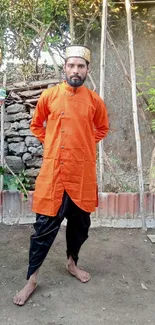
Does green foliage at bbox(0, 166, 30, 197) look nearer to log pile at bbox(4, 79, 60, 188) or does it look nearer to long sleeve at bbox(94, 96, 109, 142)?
log pile at bbox(4, 79, 60, 188)

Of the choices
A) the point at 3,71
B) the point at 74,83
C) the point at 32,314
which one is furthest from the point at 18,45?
the point at 32,314

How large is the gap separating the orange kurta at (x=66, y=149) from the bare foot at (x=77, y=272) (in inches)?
19.9

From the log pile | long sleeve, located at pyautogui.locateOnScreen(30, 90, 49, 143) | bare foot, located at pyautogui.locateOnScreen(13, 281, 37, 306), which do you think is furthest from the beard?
the log pile

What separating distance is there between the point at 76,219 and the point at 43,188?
0.34 m

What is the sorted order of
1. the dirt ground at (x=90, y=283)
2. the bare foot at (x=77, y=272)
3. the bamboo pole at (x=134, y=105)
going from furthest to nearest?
the bamboo pole at (x=134, y=105) → the bare foot at (x=77, y=272) → the dirt ground at (x=90, y=283)

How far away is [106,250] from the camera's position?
3016mm

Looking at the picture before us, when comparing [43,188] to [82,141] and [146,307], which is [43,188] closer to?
[82,141]

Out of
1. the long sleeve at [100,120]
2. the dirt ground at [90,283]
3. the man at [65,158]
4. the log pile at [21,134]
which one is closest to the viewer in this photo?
the dirt ground at [90,283]

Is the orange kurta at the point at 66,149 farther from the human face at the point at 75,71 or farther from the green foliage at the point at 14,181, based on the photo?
the green foliage at the point at 14,181

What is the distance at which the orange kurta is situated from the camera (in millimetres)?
2188

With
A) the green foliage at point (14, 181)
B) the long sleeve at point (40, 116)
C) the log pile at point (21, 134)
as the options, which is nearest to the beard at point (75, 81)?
the long sleeve at point (40, 116)

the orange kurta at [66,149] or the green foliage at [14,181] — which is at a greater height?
the orange kurta at [66,149]

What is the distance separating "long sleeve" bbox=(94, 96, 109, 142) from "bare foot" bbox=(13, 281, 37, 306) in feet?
3.54

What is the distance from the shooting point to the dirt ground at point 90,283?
2082 millimetres
